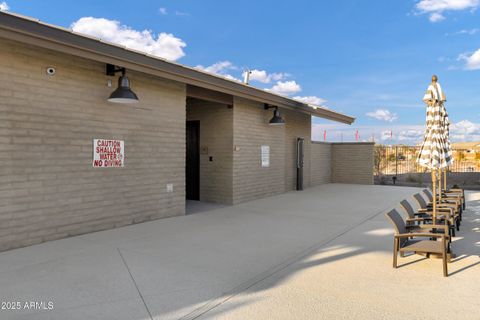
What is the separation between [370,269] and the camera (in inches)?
167

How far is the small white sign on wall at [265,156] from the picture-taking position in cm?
1105

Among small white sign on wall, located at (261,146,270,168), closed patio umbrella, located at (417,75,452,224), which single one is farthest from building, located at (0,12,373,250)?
closed patio umbrella, located at (417,75,452,224)

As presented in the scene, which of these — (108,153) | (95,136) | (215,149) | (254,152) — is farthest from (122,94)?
(254,152)

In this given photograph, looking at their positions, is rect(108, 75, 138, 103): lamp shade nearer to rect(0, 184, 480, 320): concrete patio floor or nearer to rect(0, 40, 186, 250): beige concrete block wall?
rect(0, 40, 186, 250): beige concrete block wall

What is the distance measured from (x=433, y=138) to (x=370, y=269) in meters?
2.59

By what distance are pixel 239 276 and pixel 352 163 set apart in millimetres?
13973

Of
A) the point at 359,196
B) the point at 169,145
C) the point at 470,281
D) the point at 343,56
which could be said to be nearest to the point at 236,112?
the point at 169,145

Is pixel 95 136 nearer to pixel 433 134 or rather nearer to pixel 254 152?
pixel 254 152

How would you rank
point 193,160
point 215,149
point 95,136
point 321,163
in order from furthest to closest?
1. point 321,163
2. point 193,160
3. point 215,149
4. point 95,136

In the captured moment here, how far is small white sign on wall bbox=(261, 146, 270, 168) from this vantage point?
11.1 m

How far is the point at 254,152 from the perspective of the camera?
1064 cm

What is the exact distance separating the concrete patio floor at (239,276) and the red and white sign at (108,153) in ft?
4.16

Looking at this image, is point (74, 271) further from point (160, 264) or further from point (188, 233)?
point (188, 233)

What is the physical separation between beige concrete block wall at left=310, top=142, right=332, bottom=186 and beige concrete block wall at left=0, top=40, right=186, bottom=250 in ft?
29.9
